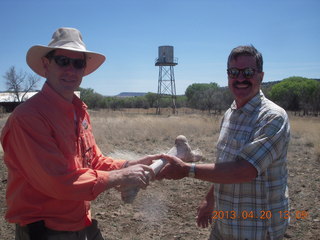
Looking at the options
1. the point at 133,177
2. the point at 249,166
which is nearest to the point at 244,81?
the point at 249,166

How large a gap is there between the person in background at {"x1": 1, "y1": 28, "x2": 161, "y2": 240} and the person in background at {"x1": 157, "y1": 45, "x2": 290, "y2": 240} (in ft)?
2.11

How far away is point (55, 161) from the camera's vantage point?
1.91m

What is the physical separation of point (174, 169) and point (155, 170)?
0.17 meters

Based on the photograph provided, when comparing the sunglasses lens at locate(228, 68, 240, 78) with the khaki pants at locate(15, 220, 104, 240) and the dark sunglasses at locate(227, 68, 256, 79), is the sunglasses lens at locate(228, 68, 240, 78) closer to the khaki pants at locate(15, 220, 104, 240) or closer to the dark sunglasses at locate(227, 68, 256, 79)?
the dark sunglasses at locate(227, 68, 256, 79)

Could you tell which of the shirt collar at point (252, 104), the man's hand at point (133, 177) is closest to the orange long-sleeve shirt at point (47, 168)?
the man's hand at point (133, 177)

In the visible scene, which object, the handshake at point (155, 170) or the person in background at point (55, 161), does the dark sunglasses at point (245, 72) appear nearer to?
the handshake at point (155, 170)

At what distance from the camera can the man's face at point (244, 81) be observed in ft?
7.86

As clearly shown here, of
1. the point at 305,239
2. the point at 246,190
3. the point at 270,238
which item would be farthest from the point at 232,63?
the point at 305,239

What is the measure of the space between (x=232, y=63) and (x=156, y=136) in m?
11.8

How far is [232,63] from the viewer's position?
8.10 feet

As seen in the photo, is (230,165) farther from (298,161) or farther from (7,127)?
(298,161)

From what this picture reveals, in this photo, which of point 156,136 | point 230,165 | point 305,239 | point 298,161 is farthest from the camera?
point 156,136

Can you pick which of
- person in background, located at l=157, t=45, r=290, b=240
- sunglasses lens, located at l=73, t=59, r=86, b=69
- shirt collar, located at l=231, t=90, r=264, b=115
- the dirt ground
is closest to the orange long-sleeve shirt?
sunglasses lens, located at l=73, t=59, r=86, b=69

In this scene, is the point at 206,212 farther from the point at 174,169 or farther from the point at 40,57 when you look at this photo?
the point at 40,57
